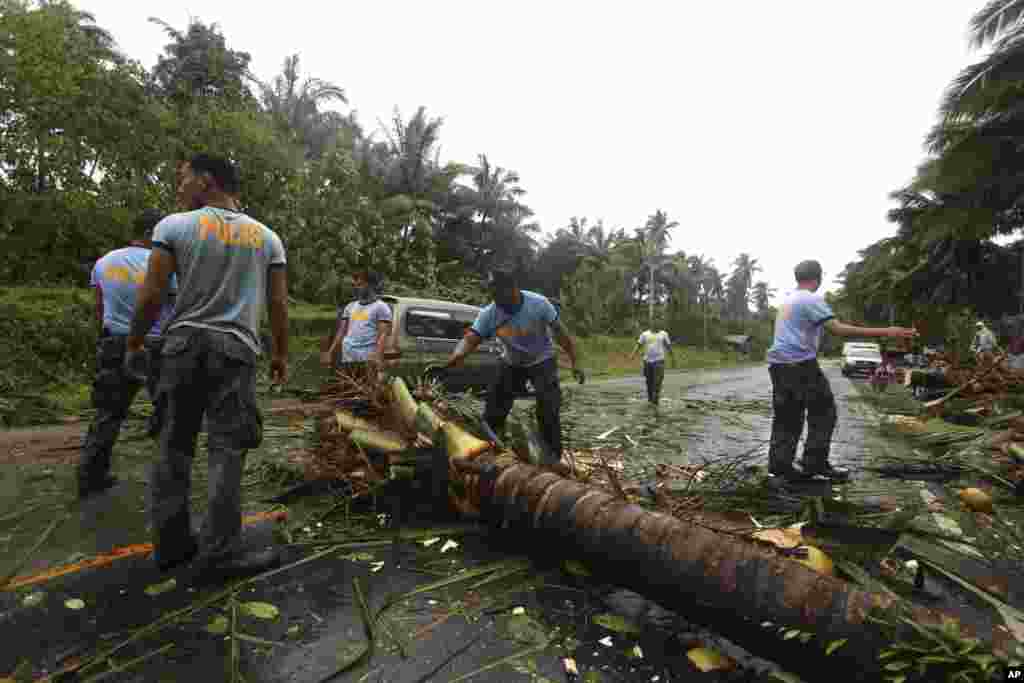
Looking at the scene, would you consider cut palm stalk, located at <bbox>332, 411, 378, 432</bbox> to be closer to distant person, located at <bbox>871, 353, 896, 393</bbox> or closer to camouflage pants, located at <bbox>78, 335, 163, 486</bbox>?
camouflage pants, located at <bbox>78, 335, 163, 486</bbox>

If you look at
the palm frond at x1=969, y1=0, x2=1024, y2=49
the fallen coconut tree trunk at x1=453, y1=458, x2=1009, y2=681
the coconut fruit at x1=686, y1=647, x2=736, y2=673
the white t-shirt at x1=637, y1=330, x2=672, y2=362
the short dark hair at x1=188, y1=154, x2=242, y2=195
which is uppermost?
the palm frond at x1=969, y1=0, x2=1024, y2=49

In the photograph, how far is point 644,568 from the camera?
226 cm

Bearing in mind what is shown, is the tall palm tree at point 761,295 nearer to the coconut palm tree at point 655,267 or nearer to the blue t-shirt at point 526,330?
the coconut palm tree at point 655,267

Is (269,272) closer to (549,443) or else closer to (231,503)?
(231,503)

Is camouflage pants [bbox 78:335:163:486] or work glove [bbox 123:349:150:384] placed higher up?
work glove [bbox 123:349:150:384]

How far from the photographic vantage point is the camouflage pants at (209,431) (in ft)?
Answer: 8.33

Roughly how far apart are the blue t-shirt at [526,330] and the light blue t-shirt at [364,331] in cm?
137

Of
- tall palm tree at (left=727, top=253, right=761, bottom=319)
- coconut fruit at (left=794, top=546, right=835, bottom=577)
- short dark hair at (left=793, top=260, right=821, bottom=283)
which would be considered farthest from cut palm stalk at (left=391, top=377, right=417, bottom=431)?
tall palm tree at (left=727, top=253, right=761, bottom=319)

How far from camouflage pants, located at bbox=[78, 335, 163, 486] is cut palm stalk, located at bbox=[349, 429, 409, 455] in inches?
52.3

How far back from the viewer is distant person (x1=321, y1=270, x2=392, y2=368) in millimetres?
5262

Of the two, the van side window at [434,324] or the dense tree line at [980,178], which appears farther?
the dense tree line at [980,178]

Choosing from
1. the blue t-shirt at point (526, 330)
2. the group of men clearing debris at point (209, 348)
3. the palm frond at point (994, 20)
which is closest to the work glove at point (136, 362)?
the group of men clearing debris at point (209, 348)

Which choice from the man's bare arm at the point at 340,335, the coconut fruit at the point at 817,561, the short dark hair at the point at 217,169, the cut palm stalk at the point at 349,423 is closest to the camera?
the coconut fruit at the point at 817,561

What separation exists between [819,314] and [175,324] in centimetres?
450
